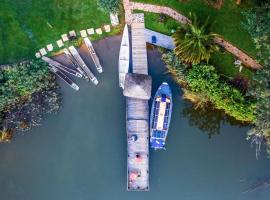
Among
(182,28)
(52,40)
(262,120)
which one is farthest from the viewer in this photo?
(52,40)

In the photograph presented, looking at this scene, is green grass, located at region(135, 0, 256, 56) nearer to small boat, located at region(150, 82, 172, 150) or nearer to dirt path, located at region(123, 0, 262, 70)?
dirt path, located at region(123, 0, 262, 70)

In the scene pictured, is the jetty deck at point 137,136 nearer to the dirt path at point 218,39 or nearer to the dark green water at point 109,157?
the dirt path at point 218,39

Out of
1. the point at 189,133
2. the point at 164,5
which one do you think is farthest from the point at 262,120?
the point at 164,5

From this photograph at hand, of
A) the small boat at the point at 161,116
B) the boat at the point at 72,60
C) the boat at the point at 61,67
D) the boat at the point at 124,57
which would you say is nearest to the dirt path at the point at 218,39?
the boat at the point at 124,57

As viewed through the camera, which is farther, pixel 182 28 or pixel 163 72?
pixel 163 72

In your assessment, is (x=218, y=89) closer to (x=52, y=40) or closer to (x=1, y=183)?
(x=52, y=40)

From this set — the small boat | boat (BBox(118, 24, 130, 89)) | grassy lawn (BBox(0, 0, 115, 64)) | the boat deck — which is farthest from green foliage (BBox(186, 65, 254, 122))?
grassy lawn (BBox(0, 0, 115, 64))

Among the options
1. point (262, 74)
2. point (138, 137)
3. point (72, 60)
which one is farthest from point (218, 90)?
point (72, 60)
